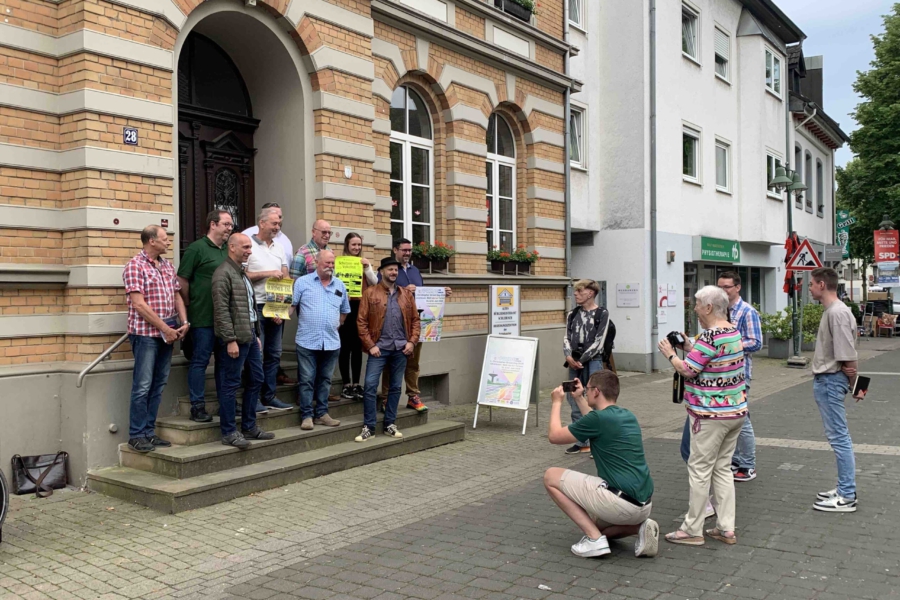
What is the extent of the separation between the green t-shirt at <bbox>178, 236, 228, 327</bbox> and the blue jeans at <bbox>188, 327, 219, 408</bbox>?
0.27ft

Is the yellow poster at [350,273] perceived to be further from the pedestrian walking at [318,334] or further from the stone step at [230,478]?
the stone step at [230,478]

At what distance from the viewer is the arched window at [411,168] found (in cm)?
1170

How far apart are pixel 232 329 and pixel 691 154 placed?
54.1 feet

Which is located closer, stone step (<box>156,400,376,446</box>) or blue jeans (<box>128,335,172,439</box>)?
blue jeans (<box>128,335,172,439</box>)

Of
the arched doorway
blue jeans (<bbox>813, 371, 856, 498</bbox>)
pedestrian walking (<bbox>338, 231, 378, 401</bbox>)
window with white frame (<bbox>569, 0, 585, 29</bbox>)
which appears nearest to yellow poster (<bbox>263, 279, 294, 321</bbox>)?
pedestrian walking (<bbox>338, 231, 378, 401</bbox>)

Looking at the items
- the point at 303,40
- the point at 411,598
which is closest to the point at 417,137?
the point at 303,40

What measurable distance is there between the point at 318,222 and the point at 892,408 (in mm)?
9180

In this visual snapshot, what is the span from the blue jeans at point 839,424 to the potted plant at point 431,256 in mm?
6100

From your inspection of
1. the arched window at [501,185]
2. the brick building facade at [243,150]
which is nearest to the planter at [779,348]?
the brick building facade at [243,150]

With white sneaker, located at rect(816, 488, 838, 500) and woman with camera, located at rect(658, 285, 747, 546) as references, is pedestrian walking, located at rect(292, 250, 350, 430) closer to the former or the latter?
woman with camera, located at rect(658, 285, 747, 546)

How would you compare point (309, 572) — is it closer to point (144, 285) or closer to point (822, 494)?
point (144, 285)

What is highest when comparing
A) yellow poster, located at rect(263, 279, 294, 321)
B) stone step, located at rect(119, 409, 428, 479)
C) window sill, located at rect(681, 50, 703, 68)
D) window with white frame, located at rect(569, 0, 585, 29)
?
window with white frame, located at rect(569, 0, 585, 29)

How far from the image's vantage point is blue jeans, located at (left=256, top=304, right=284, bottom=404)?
26.4 feet

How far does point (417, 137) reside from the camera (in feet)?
39.7
